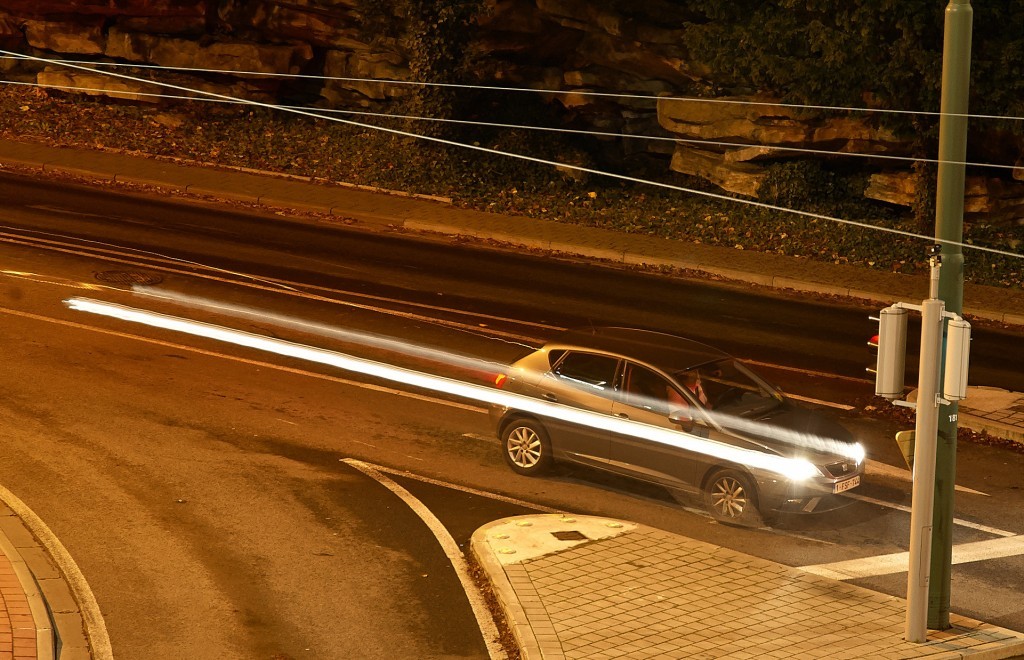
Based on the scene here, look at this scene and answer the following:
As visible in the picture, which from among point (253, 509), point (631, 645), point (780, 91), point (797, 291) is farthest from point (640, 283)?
point (631, 645)

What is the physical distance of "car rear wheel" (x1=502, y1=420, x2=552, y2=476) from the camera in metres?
13.6

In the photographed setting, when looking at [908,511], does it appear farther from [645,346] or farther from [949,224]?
[949,224]

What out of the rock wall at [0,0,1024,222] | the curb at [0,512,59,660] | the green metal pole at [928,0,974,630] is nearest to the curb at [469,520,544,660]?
the green metal pole at [928,0,974,630]

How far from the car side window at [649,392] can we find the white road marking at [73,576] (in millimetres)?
5643

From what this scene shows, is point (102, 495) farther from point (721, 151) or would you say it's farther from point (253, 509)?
point (721, 151)

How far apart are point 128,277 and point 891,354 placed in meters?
14.6

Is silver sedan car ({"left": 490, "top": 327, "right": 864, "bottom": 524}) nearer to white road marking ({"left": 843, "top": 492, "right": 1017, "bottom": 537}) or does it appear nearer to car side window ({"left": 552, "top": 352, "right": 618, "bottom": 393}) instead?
car side window ({"left": 552, "top": 352, "right": 618, "bottom": 393})

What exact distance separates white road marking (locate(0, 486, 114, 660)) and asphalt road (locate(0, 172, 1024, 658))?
11 cm

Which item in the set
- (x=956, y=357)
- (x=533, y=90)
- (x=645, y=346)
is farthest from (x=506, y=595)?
Result: (x=533, y=90)

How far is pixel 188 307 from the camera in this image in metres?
19.2

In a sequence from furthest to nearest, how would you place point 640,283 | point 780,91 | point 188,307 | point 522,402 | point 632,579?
point 780,91, point 640,283, point 188,307, point 522,402, point 632,579

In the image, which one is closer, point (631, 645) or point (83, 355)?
point (631, 645)

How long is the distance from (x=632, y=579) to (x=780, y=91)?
19.3 m

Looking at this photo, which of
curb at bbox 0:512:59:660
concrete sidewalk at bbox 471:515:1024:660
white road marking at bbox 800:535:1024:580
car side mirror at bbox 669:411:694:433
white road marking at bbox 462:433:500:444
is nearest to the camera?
curb at bbox 0:512:59:660
